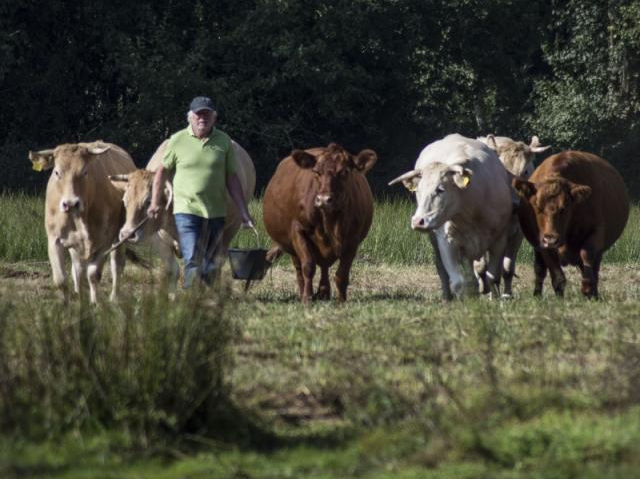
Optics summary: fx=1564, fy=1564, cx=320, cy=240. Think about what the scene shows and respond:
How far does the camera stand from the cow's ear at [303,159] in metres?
15.0

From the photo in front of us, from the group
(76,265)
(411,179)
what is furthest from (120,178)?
(411,179)

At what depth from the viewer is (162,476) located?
7.64 m

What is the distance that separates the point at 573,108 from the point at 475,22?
312 cm

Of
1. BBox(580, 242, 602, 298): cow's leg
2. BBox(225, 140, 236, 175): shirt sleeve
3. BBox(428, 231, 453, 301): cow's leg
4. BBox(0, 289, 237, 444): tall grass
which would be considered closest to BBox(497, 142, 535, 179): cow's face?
BBox(428, 231, 453, 301): cow's leg

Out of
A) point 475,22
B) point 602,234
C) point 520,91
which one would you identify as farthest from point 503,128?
point 602,234

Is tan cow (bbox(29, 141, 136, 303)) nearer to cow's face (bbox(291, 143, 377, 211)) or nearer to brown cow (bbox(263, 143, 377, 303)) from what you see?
brown cow (bbox(263, 143, 377, 303))

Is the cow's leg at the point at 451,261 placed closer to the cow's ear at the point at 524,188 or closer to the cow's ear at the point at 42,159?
the cow's ear at the point at 524,188

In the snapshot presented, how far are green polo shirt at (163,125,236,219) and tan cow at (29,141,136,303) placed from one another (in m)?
1.43

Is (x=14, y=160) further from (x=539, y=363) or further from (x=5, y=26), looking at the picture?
(x=539, y=363)

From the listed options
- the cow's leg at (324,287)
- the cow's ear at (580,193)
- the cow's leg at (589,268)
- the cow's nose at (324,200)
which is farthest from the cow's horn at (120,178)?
the cow's leg at (589,268)

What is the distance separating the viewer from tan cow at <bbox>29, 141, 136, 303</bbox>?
47.7ft

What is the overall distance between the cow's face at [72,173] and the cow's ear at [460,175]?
3343 millimetres

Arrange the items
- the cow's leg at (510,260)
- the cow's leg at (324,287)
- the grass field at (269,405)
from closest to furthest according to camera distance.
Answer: the grass field at (269,405), the cow's leg at (324,287), the cow's leg at (510,260)

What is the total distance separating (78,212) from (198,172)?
1.87 m
